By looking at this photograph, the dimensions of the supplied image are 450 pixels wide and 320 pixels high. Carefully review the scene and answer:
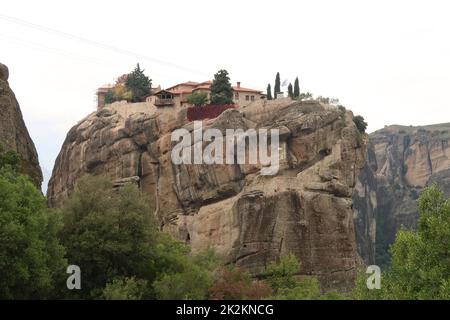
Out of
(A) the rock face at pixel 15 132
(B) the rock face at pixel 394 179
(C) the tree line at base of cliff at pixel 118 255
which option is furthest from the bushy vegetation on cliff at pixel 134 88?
(C) the tree line at base of cliff at pixel 118 255

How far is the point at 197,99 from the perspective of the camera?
3452 inches

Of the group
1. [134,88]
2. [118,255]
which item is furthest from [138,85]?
[118,255]

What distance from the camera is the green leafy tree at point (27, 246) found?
3447 cm

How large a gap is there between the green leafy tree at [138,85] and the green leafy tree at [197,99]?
32.9 feet

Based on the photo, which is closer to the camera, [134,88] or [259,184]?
[259,184]

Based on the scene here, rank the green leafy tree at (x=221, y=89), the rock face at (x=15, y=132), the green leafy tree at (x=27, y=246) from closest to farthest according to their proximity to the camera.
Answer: the green leafy tree at (x=27, y=246), the rock face at (x=15, y=132), the green leafy tree at (x=221, y=89)

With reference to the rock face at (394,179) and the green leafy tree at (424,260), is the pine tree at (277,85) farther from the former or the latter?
the green leafy tree at (424,260)

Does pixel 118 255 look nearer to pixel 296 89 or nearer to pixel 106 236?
pixel 106 236

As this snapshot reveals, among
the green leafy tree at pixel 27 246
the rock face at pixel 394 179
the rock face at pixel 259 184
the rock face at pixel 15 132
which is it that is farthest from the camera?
the rock face at pixel 394 179

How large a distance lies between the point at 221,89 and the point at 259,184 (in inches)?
563

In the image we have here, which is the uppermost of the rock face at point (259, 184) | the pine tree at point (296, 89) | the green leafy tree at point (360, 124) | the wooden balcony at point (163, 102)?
the pine tree at point (296, 89)

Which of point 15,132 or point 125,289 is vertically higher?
point 15,132

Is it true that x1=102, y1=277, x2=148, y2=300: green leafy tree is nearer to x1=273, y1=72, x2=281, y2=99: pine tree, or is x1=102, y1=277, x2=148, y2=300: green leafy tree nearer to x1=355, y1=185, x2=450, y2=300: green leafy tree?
x1=355, y1=185, x2=450, y2=300: green leafy tree
